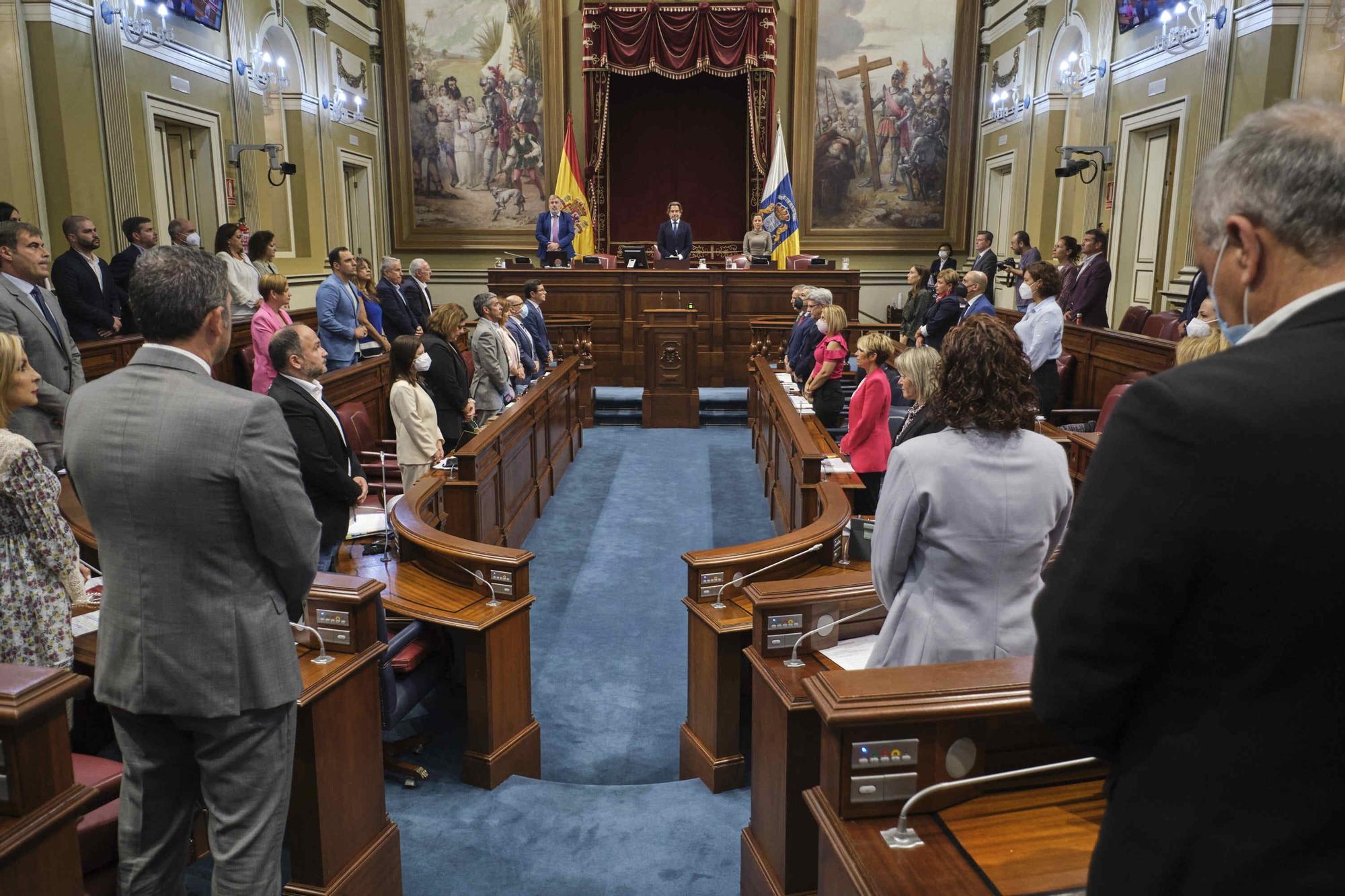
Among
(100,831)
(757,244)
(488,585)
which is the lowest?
(100,831)

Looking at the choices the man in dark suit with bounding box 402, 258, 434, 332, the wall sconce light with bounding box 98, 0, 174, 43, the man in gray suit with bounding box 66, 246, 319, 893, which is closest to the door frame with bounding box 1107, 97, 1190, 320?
the man in dark suit with bounding box 402, 258, 434, 332

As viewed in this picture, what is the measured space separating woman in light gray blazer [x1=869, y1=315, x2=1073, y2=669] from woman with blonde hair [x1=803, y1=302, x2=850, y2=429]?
422cm

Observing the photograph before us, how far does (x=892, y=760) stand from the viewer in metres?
1.73

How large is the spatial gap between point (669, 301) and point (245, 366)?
16.7ft

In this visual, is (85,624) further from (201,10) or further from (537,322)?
(201,10)

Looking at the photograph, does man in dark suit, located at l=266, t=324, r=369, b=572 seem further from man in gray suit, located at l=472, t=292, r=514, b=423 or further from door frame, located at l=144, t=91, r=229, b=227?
door frame, located at l=144, t=91, r=229, b=227

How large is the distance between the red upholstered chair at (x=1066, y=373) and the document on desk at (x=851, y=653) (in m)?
5.54

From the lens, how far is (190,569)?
1797 mm

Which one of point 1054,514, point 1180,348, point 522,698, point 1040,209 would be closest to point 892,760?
point 1054,514

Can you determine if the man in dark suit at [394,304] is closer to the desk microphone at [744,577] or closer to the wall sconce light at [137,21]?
the wall sconce light at [137,21]

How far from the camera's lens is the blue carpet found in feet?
9.23

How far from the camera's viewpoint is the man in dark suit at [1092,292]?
767cm

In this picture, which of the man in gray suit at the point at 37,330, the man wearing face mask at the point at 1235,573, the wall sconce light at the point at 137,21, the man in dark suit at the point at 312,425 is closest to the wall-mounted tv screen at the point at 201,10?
the wall sconce light at the point at 137,21

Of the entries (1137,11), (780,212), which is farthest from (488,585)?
(780,212)
